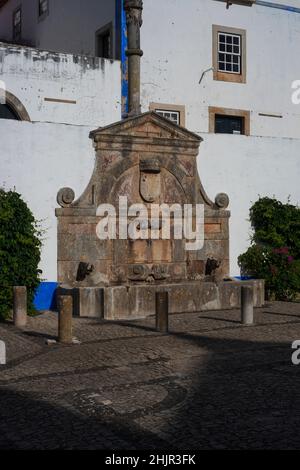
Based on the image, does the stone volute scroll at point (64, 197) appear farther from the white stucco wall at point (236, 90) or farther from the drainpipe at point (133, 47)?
the drainpipe at point (133, 47)

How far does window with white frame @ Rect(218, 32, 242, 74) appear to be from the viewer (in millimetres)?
20219

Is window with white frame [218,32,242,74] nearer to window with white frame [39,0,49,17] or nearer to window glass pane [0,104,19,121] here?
window with white frame [39,0,49,17]

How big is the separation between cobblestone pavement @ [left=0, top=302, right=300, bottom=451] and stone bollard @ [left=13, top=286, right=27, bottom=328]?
0.85 feet

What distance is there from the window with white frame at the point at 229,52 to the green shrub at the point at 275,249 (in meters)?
5.48

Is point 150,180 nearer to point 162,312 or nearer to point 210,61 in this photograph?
point 162,312

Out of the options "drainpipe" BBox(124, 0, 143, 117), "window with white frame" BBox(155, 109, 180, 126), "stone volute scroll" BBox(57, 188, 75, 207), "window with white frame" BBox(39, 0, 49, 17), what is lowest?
"stone volute scroll" BBox(57, 188, 75, 207)

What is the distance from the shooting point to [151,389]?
7320 mm

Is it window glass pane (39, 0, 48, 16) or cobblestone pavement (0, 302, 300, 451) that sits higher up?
window glass pane (39, 0, 48, 16)

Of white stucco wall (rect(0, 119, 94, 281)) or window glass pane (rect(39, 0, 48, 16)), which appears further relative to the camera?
window glass pane (rect(39, 0, 48, 16))

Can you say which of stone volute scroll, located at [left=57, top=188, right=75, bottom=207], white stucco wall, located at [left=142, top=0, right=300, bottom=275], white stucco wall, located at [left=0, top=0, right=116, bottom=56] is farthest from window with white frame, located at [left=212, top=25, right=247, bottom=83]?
stone volute scroll, located at [left=57, top=188, right=75, bottom=207]

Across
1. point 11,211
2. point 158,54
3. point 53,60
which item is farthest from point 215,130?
point 11,211

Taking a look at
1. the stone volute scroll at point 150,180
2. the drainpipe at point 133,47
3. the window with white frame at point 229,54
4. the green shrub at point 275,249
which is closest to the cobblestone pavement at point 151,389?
the stone volute scroll at point 150,180
